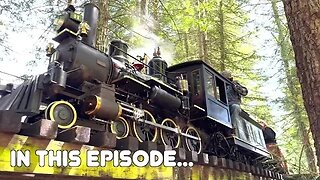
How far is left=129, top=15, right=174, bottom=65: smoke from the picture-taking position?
8.07 meters

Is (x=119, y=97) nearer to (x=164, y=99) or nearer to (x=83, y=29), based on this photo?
(x=164, y=99)

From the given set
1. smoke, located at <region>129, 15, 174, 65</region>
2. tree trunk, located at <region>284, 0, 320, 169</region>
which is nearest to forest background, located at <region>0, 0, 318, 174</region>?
smoke, located at <region>129, 15, 174, 65</region>


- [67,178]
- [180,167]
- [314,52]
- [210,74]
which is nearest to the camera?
[314,52]

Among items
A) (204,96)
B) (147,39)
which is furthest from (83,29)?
(147,39)

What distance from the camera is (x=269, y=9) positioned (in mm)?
9438

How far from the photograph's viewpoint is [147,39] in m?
8.86

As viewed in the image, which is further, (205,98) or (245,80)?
(245,80)

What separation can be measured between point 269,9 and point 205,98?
17.4ft

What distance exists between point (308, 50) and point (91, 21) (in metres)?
3.11

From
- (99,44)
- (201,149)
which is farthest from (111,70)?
(201,149)

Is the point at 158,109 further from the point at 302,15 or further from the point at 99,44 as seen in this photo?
the point at 302,15

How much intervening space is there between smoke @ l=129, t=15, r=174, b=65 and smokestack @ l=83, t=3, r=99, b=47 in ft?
7.71

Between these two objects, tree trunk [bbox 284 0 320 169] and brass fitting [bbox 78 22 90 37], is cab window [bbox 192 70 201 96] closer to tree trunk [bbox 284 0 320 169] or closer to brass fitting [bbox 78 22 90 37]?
brass fitting [bbox 78 22 90 37]

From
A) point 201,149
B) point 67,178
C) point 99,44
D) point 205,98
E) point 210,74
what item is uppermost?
point 99,44
